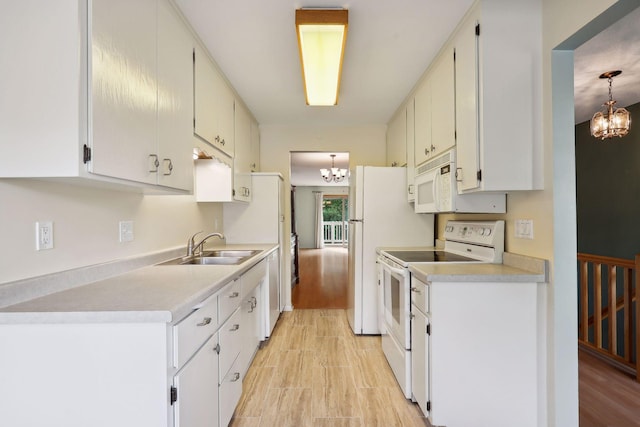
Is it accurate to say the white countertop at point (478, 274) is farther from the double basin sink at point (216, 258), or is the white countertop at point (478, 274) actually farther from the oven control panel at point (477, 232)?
the double basin sink at point (216, 258)

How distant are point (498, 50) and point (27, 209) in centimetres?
230

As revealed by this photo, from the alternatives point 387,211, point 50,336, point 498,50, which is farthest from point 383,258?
point 50,336

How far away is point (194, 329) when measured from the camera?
4.01 ft

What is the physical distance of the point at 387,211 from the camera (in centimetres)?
319

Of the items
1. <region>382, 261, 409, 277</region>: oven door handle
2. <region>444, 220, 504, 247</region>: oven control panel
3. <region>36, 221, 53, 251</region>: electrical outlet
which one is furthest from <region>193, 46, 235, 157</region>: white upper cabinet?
<region>444, 220, 504, 247</region>: oven control panel

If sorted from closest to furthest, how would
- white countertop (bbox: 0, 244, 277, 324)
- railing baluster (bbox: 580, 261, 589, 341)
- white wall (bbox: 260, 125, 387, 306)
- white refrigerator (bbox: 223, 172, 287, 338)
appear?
white countertop (bbox: 0, 244, 277, 324), railing baluster (bbox: 580, 261, 589, 341), white refrigerator (bbox: 223, 172, 287, 338), white wall (bbox: 260, 125, 387, 306)

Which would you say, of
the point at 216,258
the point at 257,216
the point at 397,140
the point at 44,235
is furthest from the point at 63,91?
the point at 397,140

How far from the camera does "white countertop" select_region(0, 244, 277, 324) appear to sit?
→ 101 centimetres

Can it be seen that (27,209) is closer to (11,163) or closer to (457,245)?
(11,163)

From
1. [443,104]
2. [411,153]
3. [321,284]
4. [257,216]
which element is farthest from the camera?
[321,284]

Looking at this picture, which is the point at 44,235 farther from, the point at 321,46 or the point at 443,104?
the point at 443,104

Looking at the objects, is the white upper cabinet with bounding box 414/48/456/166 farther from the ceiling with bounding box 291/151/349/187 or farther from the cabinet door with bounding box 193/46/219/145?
the ceiling with bounding box 291/151/349/187

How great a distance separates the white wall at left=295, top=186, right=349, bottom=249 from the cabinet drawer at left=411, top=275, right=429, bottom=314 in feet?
30.8

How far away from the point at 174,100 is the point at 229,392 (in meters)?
1.59
